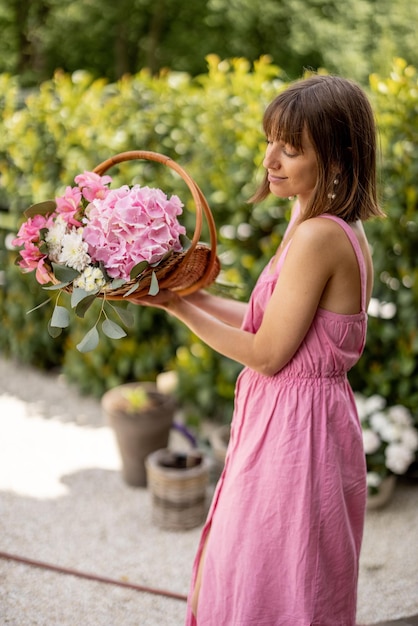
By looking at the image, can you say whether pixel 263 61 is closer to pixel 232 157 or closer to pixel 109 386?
pixel 232 157

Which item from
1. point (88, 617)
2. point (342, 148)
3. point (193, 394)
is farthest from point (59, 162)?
point (342, 148)

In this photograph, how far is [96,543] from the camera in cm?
333

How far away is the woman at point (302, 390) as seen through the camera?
1780mm

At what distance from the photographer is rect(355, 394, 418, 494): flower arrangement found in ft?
11.6

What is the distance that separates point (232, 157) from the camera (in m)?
4.02

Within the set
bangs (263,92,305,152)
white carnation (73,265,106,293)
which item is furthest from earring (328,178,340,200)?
white carnation (73,265,106,293)

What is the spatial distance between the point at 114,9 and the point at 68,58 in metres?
2.12

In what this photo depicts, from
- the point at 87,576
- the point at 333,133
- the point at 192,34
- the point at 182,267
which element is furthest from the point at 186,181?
the point at 192,34

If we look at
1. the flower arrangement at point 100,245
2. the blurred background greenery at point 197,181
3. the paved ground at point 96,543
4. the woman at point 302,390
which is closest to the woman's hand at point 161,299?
the woman at point 302,390

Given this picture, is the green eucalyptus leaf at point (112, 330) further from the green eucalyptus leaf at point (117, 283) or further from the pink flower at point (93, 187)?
the pink flower at point (93, 187)

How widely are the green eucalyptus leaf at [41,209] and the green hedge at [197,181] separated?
6.12 feet

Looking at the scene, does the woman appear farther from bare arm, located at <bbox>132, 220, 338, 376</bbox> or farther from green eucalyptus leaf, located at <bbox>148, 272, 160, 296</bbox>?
green eucalyptus leaf, located at <bbox>148, 272, 160, 296</bbox>

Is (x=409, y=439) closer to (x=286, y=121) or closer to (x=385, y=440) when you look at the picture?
(x=385, y=440)

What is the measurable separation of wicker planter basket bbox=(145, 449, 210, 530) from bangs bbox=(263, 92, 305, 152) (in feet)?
6.45
